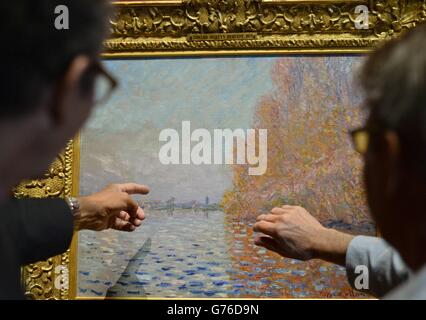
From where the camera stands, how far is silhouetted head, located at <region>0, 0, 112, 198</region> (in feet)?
1.13

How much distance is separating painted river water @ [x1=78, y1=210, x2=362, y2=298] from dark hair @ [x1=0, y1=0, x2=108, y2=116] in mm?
1356

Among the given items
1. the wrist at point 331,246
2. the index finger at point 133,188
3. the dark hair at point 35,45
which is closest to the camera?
the dark hair at point 35,45

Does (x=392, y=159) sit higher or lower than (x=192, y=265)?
higher

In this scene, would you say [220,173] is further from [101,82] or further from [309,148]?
[101,82]

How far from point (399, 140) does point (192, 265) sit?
1.36 meters

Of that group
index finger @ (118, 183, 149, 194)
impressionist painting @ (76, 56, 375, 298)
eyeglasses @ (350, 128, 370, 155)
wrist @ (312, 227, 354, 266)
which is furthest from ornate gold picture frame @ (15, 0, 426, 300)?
eyeglasses @ (350, 128, 370, 155)

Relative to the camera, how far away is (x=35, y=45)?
0.35m

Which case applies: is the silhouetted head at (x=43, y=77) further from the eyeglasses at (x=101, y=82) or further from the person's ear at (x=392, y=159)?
the person's ear at (x=392, y=159)

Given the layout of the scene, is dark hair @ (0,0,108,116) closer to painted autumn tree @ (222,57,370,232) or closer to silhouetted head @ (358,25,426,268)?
silhouetted head @ (358,25,426,268)

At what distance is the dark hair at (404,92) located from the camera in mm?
361

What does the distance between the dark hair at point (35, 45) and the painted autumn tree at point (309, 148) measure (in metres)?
1.36

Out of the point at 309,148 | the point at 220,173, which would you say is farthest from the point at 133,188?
the point at 309,148

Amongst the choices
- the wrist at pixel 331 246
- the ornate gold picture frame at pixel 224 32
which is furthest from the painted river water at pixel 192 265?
the wrist at pixel 331 246

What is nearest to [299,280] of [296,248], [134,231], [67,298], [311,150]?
[311,150]
